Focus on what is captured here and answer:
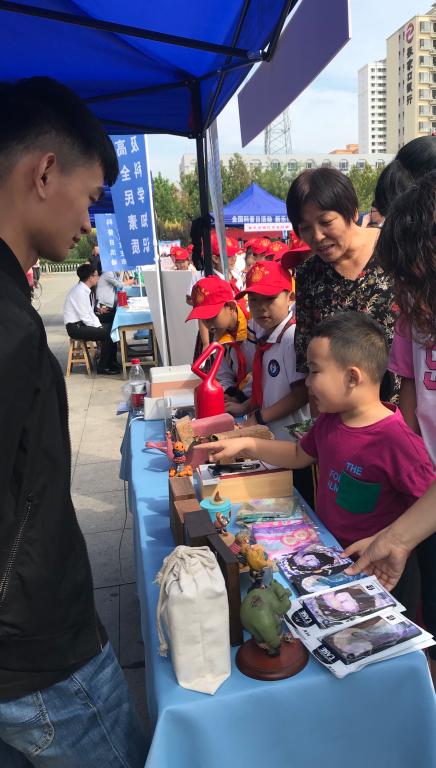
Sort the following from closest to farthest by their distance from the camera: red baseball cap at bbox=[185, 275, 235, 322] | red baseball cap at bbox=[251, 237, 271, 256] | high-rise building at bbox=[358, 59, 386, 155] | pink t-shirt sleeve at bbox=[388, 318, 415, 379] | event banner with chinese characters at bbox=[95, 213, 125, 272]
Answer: pink t-shirt sleeve at bbox=[388, 318, 415, 379] < red baseball cap at bbox=[185, 275, 235, 322] < red baseball cap at bbox=[251, 237, 271, 256] < event banner with chinese characters at bbox=[95, 213, 125, 272] < high-rise building at bbox=[358, 59, 386, 155]

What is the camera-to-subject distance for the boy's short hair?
1449mm

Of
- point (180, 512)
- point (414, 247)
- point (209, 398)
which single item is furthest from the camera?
point (209, 398)

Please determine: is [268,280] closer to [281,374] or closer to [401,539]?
[281,374]

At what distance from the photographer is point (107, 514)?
3.49 m

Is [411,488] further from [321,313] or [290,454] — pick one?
[321,313]

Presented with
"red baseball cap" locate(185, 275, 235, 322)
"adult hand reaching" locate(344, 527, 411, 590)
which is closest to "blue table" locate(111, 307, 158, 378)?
"red baseball cap" locate(185, 275, 235, 322)

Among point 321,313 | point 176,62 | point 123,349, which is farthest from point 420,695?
point 123,349

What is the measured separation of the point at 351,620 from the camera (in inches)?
40.3

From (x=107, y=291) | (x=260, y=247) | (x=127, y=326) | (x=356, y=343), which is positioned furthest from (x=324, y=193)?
(x=107, y=291)

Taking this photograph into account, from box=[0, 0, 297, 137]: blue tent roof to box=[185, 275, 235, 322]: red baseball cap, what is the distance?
97cm

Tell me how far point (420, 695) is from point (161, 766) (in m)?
0.50

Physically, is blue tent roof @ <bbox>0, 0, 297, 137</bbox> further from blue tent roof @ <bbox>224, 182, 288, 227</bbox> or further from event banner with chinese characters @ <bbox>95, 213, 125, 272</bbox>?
blue tent roof @ <bbox>224, 182, 288, 227</bbox>

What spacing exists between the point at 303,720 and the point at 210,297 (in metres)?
1.93

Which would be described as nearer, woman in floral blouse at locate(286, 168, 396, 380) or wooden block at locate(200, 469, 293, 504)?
wooden block at locate(200, 469, 293, 504)
